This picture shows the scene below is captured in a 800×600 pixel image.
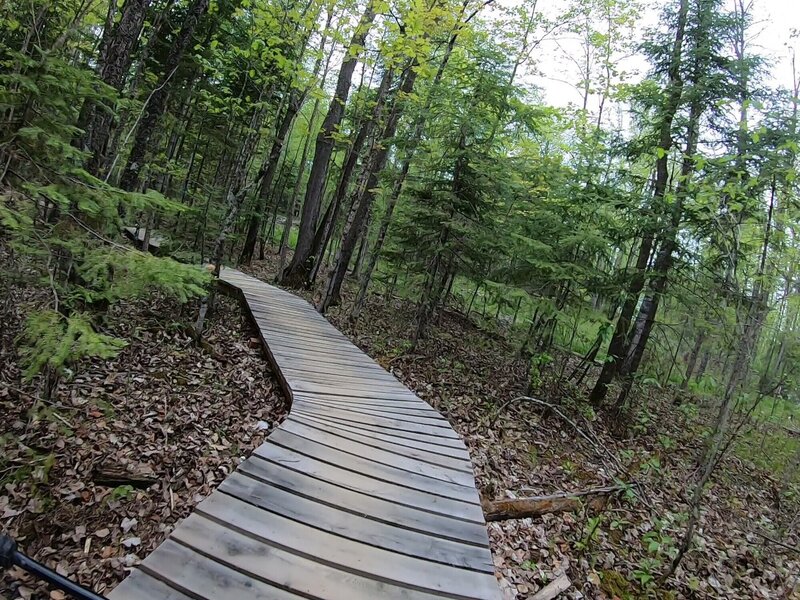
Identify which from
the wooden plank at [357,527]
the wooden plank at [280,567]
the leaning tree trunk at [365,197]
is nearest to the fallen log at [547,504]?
the wooden plank at [357,527]

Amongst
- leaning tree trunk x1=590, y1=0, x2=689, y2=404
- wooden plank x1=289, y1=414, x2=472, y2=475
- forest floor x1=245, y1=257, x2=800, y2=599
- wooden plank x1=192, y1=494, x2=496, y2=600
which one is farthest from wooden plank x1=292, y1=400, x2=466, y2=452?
leaning tree trunk x1=590, y1=0, x2=689, y2=404

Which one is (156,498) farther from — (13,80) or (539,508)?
(539,508)

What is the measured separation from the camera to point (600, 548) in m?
5.26

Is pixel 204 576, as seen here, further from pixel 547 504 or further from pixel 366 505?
pixel 547 504

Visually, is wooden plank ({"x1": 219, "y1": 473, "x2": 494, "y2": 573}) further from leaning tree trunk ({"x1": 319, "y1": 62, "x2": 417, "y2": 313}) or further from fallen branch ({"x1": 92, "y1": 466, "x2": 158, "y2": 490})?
leaning tree trunk ({"x1": 319, "y1": 62, "x2": 417, "y2": 313})

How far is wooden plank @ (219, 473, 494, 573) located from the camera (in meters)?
3.04

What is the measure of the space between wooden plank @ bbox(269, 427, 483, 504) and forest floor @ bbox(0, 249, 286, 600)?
105cm

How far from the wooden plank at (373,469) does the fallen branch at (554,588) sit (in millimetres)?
1127

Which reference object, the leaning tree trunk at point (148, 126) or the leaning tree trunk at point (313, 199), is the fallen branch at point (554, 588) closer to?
the leaning tree trunk at point (148, 126)

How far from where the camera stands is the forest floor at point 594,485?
4961 mm

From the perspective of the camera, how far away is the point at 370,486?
12.2 ft

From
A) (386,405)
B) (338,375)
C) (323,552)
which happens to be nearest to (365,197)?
(338,375)

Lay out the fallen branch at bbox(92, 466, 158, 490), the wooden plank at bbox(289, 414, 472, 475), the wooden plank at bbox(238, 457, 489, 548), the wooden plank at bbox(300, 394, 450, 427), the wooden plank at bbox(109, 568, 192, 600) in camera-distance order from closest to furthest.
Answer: the wooden plank at bbox(109, 568, 192, 600)
the wooden plank at bbox(238, 457, 489, 548)
the fallen branch at bbox(92, 466, 158, 490)
the wooden plank at bbox(289, 414, 472, 475)
the wooden plank at bbox(300, 394, 450, 427)

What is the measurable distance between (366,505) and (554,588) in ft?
7.46
